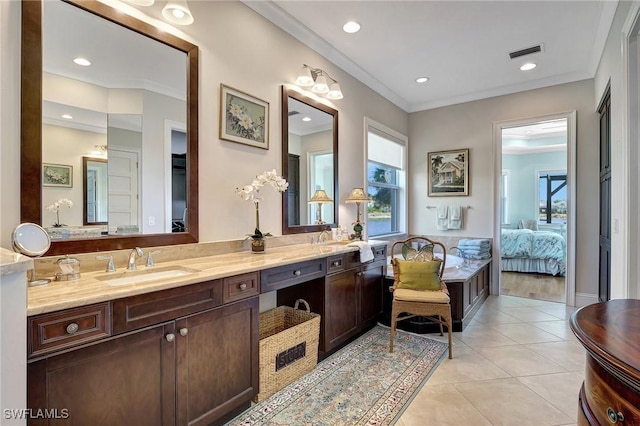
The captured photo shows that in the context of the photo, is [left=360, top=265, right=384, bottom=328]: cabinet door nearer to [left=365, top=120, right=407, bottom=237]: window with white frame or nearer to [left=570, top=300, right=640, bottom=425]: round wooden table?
[left=365, top=120, right=407, bottom=237]: window with white frame

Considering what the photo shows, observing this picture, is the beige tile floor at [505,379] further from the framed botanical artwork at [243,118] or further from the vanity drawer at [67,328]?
the framed botanical artwork at [243,118]

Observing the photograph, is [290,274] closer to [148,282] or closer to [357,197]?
[148,282]

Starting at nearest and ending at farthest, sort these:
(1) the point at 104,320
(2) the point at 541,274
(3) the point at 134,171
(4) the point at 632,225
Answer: (1) the point at 104,320
(3) the point at 134,171
(4) the point at 632,225
(2) the point at 541,274

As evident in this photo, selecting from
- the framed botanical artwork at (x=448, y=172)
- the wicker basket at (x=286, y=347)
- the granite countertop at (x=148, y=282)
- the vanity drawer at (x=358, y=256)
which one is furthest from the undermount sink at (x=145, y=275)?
the framed botanical artwork at (x=448, y=172)

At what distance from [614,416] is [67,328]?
5.53 feet

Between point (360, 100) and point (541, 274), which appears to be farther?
point (541, 274)

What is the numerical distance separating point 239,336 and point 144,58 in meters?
1.78

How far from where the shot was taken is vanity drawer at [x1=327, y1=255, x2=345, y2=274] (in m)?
2.47

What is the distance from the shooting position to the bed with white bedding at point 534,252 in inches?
224

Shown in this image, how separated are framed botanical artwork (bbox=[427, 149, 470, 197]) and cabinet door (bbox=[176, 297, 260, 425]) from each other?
397 centimetres

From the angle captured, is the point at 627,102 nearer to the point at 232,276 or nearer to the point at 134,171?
the point at 232,276

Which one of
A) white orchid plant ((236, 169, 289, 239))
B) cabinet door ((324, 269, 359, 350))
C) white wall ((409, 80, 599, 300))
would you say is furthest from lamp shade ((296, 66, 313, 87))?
white wall ((409, 80, 599, 300))

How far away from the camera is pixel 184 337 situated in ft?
4.84

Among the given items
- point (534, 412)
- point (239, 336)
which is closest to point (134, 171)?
point (239, 336)
